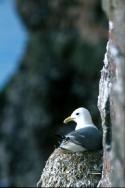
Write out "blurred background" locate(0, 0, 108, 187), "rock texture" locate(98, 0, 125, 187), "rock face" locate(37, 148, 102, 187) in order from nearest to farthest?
"rock texture" locate(98, 0, 125, 187) → "rock face" locate(37, 148, 102, 187) → "blurred background" locate(0, 0, 108, 187)

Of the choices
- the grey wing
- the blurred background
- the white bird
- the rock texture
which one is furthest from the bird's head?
the blurred background

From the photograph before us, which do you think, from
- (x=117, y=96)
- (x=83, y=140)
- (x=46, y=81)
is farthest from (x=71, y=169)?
(x=46, y=81)

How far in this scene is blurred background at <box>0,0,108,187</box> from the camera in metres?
26.4

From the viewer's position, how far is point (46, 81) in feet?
88.4

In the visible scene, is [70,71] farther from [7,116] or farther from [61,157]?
[61,157]

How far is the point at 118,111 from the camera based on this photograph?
592 cm

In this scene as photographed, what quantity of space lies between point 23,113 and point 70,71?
1731mm

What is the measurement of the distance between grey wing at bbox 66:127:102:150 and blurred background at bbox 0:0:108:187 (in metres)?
16.1

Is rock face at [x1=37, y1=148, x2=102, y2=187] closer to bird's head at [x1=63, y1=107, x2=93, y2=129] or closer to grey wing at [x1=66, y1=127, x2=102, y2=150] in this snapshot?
grey wing at [x1=66, y1=127, x2=102, y2=150]

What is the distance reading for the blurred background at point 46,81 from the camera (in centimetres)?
2638

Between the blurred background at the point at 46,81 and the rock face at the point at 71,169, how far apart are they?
15730 mm

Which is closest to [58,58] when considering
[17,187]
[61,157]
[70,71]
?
→ [70,71]

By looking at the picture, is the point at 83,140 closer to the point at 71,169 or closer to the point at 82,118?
the point at 71,169

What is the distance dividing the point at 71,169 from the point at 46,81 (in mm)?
17446
